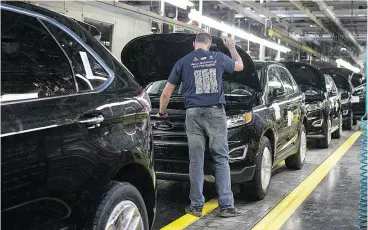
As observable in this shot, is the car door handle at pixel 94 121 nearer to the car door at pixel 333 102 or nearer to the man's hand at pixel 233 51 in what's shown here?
the man's hand at pixel 233 51

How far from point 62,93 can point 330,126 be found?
8865mm

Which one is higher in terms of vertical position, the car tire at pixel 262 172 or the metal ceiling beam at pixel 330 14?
the metal ceiling beam at pixel 330 14

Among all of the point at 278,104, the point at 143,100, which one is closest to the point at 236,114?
the point at 278,104

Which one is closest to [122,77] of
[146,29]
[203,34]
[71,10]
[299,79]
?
[203,34]

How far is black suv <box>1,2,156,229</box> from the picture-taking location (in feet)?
7.27

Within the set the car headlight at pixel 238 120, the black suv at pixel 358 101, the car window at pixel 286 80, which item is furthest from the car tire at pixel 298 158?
the black suv at pixel 358 101

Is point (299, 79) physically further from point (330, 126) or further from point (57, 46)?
point (57, 46)

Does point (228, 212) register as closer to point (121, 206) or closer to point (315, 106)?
point (121, 206)

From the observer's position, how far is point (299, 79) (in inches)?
417

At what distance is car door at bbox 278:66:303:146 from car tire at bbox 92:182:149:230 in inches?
157

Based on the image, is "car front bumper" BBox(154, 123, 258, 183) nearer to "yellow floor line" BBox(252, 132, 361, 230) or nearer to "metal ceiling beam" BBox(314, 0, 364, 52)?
"yellow floor line" BBox(252, 132, 361, 230)

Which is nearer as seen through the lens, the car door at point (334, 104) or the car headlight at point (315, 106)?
the car headlight at point (315, 106)

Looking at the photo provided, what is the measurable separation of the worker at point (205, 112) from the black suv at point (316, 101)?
483 cm

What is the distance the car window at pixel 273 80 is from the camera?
6210 millimetres
